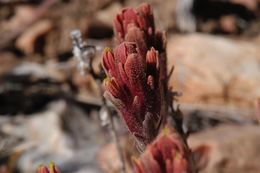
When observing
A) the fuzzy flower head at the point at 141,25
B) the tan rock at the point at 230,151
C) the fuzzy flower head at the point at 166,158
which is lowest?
the tan rock at the point at 230,151

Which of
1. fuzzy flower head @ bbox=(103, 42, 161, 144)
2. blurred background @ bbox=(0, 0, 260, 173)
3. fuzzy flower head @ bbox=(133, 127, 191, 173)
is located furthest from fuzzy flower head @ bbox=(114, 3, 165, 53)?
blurred background @ bbox=(0, 0, 260, 173)

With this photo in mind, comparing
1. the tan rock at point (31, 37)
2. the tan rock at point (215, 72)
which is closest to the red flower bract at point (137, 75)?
the tan rock at point (215, 72)

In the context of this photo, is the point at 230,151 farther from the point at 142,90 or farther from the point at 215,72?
the point at 142,90

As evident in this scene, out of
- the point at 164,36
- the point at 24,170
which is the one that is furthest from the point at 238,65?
the point at 164,36

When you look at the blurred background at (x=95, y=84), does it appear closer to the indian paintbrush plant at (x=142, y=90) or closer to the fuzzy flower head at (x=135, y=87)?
the indian paintbrush plant at (x=142, y=90)

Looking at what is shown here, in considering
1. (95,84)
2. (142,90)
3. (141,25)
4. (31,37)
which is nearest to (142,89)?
(142,90)

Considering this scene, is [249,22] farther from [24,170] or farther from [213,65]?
[24,170]
